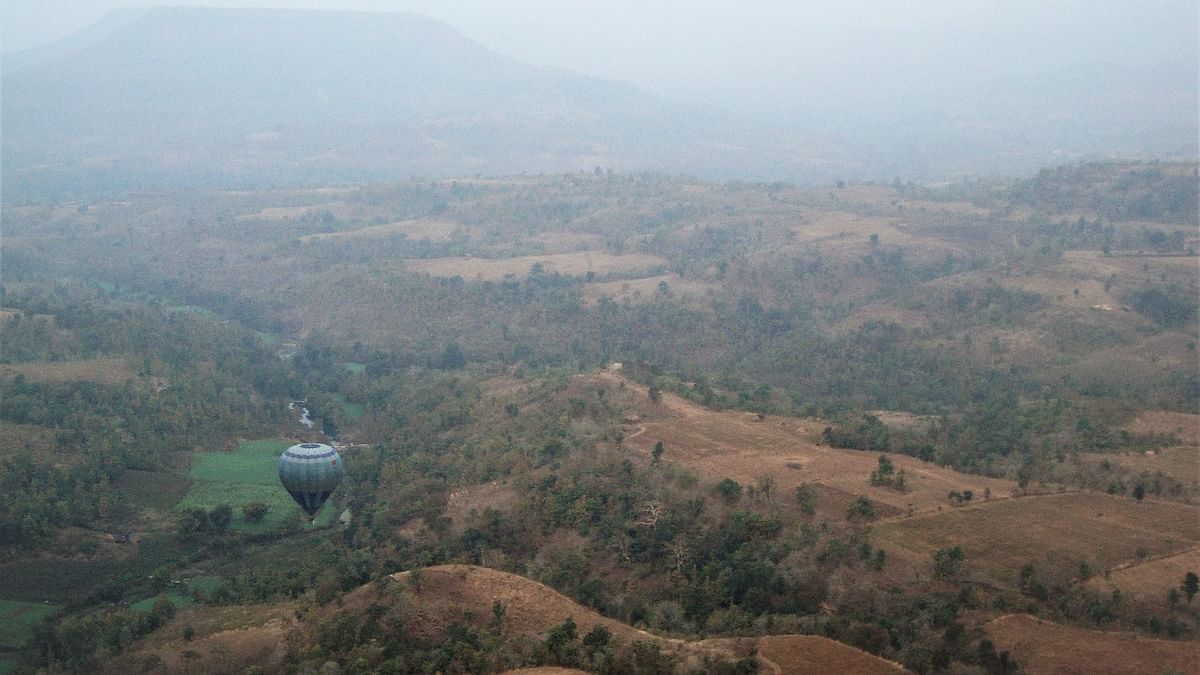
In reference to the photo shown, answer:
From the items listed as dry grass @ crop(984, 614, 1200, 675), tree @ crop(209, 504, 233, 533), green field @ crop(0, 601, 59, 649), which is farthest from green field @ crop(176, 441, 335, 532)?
dry grass @ crop(984, 614, 1200, 675)

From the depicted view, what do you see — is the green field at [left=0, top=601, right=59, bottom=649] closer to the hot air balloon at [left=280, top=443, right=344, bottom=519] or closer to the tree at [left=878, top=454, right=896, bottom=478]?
the hot air balloon at [left=280, top=443, right=344, bottom=519]

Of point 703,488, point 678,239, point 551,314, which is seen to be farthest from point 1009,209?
point 703,488

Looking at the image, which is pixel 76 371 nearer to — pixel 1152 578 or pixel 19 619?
pixel 19 619

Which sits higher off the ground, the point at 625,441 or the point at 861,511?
the point at 861,511

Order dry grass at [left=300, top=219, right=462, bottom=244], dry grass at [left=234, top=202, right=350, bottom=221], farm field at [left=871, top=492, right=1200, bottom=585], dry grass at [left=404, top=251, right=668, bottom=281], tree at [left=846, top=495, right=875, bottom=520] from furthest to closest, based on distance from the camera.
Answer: dry grass at [left=234, top=202, right=350, bottom=221], dry grass at [left=300, top=219, right=462, bottom=244], dry grass at [left=404, top=251, right=668, bottom=281], tree at [left=846, top=495, right=875, bottom=520], farm field at [left=871, top=492, right=1200, bottom=585]

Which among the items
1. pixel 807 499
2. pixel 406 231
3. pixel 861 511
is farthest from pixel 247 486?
pixel 406 231

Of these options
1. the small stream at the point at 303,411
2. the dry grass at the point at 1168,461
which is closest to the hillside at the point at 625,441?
the dry grass at the point at 1168,461
